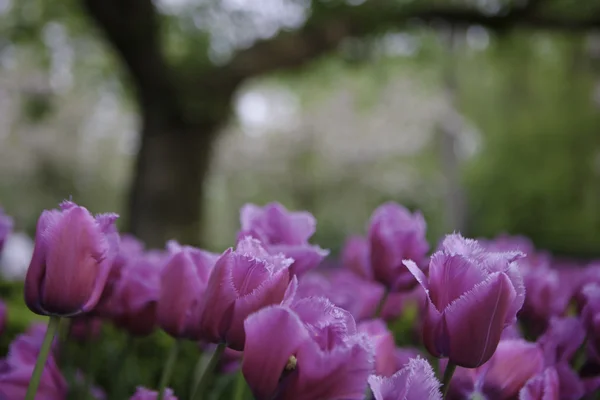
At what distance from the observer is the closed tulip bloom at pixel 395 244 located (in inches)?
51.7

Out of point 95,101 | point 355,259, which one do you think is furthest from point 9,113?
point 355,259

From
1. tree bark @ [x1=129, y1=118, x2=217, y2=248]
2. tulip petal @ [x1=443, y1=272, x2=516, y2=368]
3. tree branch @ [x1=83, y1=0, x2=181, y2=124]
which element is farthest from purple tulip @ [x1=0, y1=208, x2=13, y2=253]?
tree bark @ [x1=129, y1=118, x2=217, y2=248]

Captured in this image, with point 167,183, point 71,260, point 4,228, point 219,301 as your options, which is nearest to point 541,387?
point 219,301

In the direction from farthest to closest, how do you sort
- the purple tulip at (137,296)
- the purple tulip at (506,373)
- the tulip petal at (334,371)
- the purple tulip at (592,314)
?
1. the purple tulip at (137,296)
2. the purple tulip at (592,314)
3. the purple tulip at (506,373)
4. the tulip petal at (334,371)

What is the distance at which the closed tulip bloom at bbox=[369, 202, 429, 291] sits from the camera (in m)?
1.31

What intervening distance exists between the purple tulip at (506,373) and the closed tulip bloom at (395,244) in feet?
0.91

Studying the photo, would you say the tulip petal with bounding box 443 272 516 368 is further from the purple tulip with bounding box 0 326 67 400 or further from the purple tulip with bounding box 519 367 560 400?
the purple tulip with bounding box 0 326 67 400

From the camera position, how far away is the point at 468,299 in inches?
35.2

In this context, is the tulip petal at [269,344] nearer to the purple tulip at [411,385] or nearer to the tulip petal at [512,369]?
the purple tulip at [411,385]

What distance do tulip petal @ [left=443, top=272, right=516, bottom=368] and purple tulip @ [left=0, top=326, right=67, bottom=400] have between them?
24.4 inches

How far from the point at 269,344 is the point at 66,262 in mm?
322

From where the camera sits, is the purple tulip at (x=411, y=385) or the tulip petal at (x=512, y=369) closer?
the purple tulip at (x=411, y=385)

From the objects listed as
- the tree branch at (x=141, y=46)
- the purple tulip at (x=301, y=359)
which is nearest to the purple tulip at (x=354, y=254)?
the purple tulip at (x=301, y=359)

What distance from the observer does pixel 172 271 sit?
1078mm
